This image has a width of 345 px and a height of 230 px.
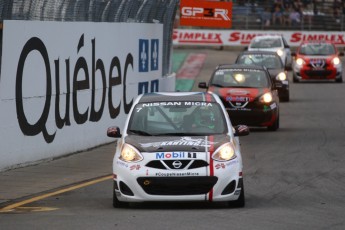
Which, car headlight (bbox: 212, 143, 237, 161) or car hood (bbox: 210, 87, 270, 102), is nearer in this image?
car headlight (bbox: 212, 143, 237, 161)

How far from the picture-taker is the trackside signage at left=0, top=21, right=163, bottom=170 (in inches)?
707

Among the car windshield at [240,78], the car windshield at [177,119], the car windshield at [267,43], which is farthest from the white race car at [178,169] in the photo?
the car windshield at [267,43]

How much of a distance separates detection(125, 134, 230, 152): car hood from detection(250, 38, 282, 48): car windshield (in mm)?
36268

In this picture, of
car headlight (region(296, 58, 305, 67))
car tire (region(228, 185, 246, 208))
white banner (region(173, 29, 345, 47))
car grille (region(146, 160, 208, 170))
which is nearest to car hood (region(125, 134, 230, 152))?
car grille (region(146, 160, 208, 170))

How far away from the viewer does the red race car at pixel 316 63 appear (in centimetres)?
4259

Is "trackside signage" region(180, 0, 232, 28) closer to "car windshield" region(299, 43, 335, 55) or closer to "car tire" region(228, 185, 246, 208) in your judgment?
"car windshield" region(299, 43, 335, 55)

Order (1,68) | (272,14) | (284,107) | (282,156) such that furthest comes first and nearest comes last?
(272,14) → (284,107) → (282,156) → (1,68)

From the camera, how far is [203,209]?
13.3 metres

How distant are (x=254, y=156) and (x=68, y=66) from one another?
3.56 meters

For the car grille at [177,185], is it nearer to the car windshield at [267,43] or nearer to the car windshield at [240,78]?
the car windshield at [240,78]

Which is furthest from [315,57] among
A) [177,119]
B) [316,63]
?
[177,119]

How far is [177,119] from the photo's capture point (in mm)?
14328

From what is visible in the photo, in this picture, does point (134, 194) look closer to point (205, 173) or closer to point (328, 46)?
point (205, 173)

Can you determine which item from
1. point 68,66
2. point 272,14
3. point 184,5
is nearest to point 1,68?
point 68,66
